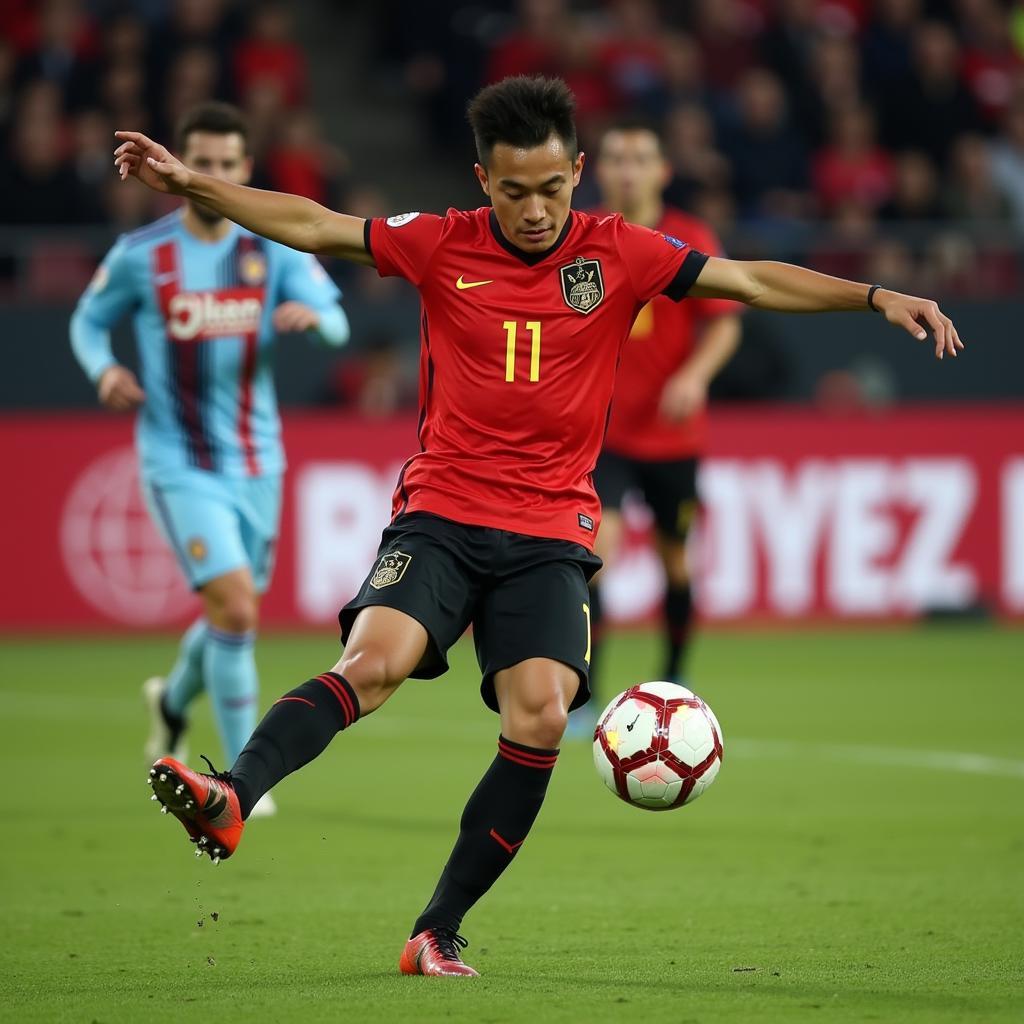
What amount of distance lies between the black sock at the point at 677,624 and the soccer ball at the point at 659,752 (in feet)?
16.1

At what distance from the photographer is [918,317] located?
5074 mm

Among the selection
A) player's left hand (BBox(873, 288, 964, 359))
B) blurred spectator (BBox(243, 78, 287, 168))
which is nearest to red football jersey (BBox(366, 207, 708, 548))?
player's left hand (BBox(873, 288, 964, 359))

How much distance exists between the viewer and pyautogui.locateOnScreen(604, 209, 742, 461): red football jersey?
1041 cm

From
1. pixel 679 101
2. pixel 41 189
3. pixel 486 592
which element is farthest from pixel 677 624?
pixel 679 101

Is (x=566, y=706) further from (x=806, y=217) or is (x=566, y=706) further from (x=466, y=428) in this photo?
(x=806, y=217)

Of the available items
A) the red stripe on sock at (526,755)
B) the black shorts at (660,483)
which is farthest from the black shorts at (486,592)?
the black shorts at (660,483)

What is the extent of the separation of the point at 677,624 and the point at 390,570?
559cm

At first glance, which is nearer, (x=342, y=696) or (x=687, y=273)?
(x=342, y=696)

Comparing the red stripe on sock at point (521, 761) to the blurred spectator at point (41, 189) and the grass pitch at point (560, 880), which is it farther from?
the blurred spectator at point (41, 189)

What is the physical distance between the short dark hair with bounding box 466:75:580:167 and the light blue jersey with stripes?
3.03 metres

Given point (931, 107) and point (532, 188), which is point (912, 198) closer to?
point (931, 107)

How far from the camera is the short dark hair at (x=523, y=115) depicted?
5.02 meters

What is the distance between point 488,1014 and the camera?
4.48 m

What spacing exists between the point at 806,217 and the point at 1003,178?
78.5 inches
